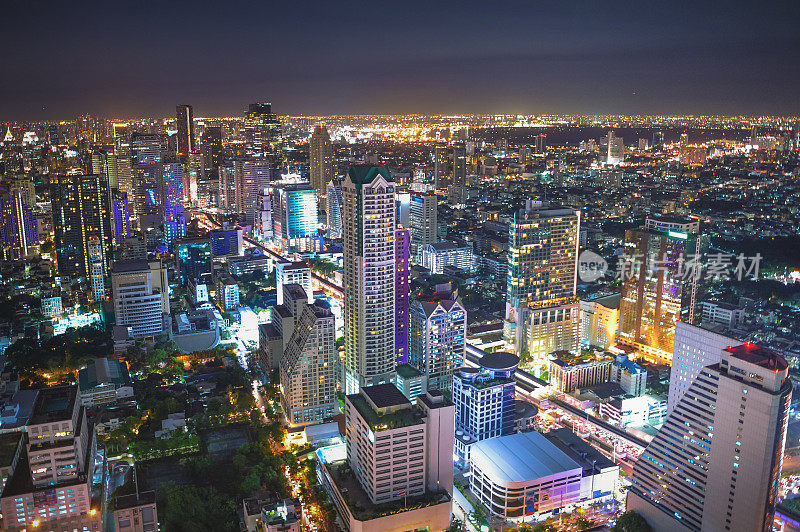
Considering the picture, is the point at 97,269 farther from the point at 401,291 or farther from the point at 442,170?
the point at 442,170

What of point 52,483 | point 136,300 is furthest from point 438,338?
point 136,300

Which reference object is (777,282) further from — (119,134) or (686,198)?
(119,134)

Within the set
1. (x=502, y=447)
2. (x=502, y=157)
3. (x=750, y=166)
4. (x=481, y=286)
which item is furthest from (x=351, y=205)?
(x=502, y=157)

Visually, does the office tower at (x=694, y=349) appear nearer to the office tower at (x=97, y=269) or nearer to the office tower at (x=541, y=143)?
the office tower at (x=97, y=269)

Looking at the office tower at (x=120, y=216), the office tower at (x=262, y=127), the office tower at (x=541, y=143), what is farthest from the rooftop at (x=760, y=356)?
the office tower at (x=541, y=143)

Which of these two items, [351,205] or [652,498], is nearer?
[652,498]

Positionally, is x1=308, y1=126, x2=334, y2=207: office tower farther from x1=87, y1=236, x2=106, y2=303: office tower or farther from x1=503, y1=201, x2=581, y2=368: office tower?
x1=503, y1=201, x2=581, y2=368: office tower
